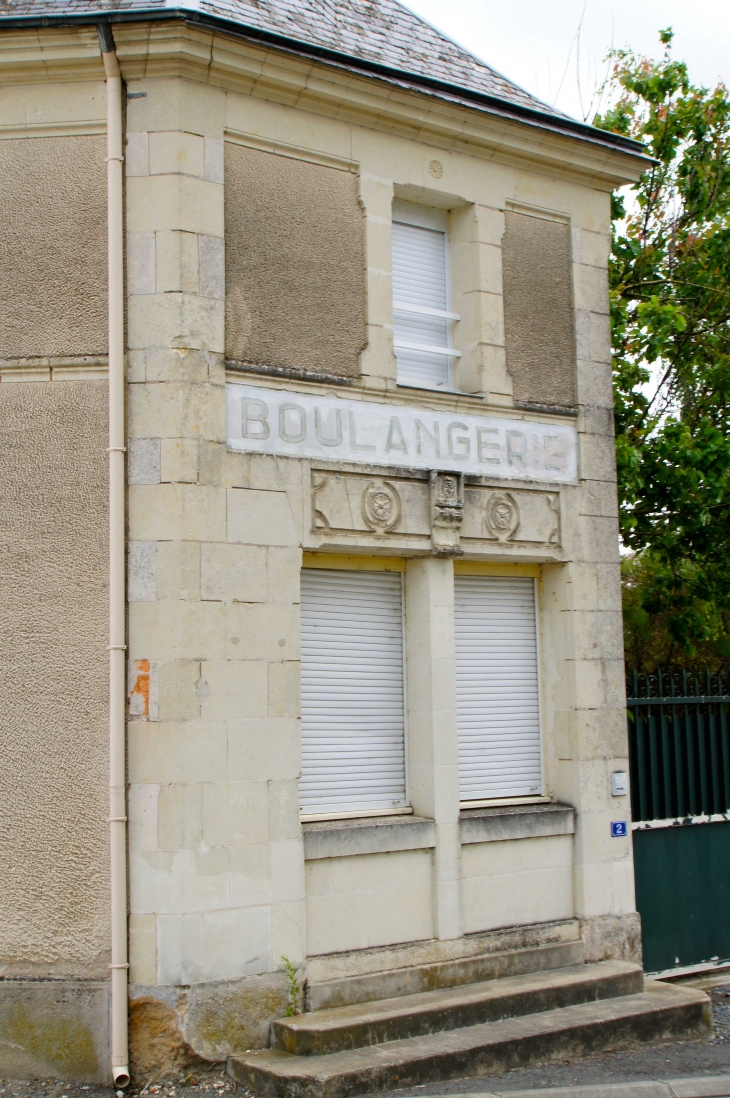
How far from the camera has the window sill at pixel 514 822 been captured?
7977mm

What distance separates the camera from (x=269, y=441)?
24.4 ft

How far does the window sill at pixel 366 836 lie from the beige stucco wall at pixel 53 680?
136 centimetres

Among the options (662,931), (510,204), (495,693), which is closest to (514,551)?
(495,693)

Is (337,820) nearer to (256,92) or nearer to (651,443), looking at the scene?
(256,92)

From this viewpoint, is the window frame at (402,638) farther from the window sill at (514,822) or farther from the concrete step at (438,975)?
the concrete step at (438,975)

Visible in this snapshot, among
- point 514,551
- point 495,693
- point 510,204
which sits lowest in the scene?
point 495,693

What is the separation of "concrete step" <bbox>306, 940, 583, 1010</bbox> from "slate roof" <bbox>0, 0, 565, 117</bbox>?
6.16 m

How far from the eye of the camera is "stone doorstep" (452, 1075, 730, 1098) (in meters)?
6.46

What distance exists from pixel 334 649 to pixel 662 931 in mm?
4040

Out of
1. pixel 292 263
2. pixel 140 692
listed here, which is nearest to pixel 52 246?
pixel 292 263

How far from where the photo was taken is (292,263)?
7668 millimetres

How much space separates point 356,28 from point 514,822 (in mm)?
6133

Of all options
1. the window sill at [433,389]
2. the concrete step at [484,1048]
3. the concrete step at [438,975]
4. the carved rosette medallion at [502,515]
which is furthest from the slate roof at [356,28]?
the concrete step at [484,1048]

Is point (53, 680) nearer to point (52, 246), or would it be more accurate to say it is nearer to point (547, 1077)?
point (52, 246)
